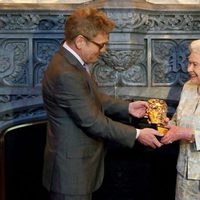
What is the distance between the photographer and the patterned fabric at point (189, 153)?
1.87 metres

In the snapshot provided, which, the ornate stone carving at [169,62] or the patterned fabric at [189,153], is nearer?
the patterned fabric at [189,153]

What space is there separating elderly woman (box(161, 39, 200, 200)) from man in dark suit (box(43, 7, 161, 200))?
11 centimetres

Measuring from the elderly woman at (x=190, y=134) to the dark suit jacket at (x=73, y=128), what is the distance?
20 cm

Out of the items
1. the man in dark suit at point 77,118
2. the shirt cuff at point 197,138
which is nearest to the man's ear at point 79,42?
the man in dark suit at point 77,118

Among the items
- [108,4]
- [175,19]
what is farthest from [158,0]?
[108,4]

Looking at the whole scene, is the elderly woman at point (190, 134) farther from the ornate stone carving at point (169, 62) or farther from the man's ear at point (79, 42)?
the ornate stone carving at point (169, 62)

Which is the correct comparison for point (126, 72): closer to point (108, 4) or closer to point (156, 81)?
point (156, 81)

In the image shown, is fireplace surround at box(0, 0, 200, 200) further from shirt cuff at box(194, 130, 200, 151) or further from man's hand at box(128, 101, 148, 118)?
shirt cuff at box(194, 130, 200, 151)

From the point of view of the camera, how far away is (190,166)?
188cm

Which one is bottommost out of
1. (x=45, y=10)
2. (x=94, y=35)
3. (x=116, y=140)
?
(x=116, y=140)

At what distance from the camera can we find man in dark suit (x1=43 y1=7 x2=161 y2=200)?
1.74 metres

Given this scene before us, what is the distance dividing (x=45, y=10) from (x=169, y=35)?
2.29ft

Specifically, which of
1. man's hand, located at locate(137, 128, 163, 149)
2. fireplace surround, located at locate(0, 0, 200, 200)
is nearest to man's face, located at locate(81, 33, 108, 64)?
man's hand, located at locate(137, 128, 163, 149)

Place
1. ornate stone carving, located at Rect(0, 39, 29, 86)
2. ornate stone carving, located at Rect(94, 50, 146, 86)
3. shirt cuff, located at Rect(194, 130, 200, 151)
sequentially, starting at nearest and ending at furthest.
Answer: shirt cuff, located at Rect(194, 130, 200, 151)
ornate stone carving, located at Rect(94, 50, 146, 86)
ornate stone carving, located at Rect(0, 39, 29, 86)
